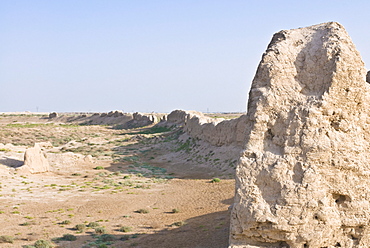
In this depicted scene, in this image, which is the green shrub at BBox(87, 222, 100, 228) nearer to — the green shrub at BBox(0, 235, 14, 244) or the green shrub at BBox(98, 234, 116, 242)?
the green shrub at BBox(98, 234, 116, 242)

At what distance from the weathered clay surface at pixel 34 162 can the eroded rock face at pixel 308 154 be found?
2324cm

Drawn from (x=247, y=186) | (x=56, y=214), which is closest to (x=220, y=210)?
(x=56, y=214)

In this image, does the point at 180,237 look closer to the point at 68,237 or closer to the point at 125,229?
the point at 125,229

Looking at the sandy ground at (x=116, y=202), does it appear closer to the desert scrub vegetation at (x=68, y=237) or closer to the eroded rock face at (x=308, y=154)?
the desert scrub vegetation at (x=68, y=237)

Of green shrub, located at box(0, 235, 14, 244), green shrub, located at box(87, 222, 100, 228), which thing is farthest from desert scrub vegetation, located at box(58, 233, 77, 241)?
green shrub, located at box(0, 235, 14, 244)

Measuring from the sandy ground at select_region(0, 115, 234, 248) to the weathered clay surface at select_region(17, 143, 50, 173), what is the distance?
1.82 feet

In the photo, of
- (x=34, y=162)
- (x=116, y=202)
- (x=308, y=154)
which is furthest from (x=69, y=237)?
(x=34, y=162)

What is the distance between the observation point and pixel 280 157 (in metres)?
7.48

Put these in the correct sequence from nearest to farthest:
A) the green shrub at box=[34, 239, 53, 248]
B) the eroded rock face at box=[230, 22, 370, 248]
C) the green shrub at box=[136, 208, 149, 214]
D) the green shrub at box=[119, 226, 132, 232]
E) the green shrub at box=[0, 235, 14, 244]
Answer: the eroded rock face at box=[230, 22, 370, 248] < the green shrub at box=[34, 239, 53, 248] < the green shrub at box=[0, 235, 14, 244] < the green shrub at box=[119, 226, 132, 232] < the green shrub at box=[136, 208, 149, 214]

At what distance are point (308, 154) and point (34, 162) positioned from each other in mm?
24619

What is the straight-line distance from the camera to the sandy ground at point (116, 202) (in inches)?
517

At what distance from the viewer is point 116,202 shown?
64.8 feet

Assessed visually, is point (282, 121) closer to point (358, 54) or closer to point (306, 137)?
point (306, 137)

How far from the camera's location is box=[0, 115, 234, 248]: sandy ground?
1313cm
